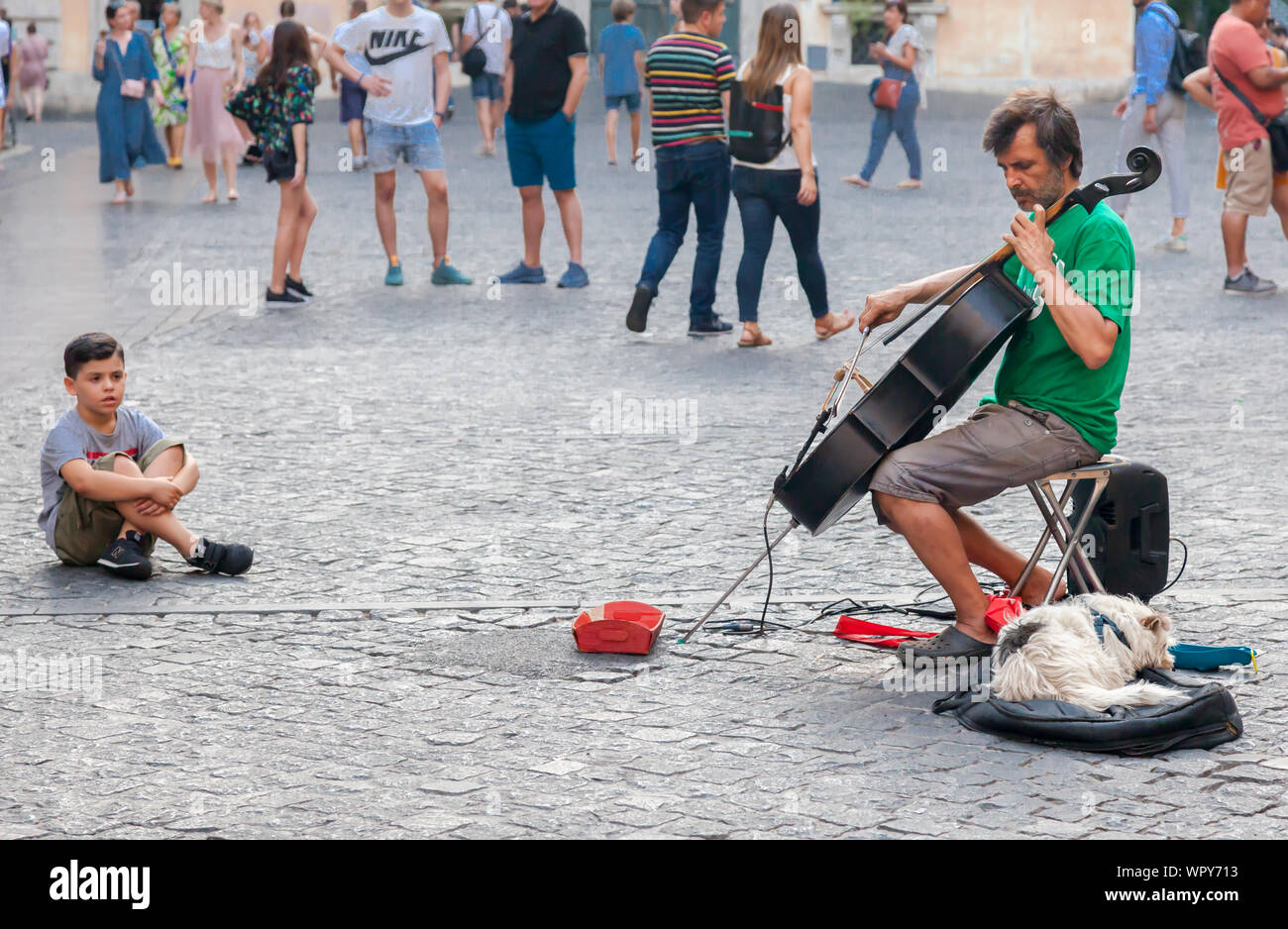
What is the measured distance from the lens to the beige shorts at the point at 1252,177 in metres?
10.8

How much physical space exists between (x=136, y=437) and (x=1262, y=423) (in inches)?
→ 182

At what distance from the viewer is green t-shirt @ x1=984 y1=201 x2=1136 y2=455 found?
454 cm

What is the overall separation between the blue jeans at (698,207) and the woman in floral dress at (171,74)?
9.76 metres

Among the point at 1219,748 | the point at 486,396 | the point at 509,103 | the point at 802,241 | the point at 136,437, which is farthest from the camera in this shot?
the point at 509,103

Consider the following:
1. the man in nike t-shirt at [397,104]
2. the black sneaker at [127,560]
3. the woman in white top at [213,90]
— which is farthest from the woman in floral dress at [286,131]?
the black sneaker at [127,560]

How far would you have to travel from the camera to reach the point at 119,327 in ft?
33.8

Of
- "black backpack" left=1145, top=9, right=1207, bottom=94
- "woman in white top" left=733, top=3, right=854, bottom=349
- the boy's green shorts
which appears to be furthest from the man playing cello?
"black backpack" left=1145, top=9, right=1207, bottom=94

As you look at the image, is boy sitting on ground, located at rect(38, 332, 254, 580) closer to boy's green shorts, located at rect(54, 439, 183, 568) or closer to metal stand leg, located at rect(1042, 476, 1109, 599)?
boy's green shorts, located at rect(54, 439, 183, 568)

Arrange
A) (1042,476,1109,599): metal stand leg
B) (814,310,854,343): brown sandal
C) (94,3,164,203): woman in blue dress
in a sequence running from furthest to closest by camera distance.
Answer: (94,3,164,203): woman in blue dress < (814,310,854,343): brown sandal < (1042,476,1109,599): metal stand leg

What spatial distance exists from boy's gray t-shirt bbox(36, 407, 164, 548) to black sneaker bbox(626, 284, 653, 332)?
4.09 m

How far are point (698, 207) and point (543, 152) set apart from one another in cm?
178

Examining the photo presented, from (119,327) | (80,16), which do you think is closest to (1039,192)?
(119,327)

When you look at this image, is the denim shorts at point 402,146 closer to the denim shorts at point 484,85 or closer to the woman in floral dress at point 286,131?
the woman in floral dress at point 286,131

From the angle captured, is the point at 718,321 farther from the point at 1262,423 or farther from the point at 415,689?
the point at 415,689
